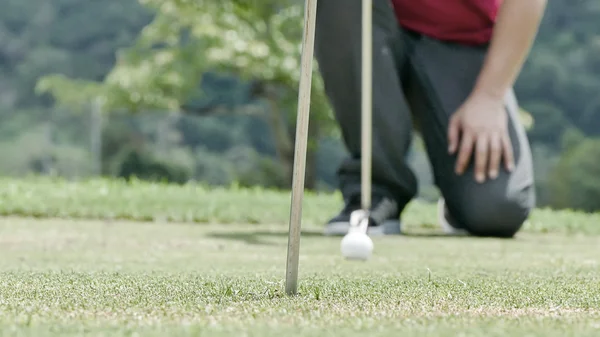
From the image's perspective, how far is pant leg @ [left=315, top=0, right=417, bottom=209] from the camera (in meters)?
3.04

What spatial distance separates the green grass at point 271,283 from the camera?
1.00 m

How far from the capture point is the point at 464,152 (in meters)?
2.98

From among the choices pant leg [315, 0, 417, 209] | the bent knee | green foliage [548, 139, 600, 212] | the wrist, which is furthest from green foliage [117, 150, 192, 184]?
the wrist

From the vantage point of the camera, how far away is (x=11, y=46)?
28.2 meters

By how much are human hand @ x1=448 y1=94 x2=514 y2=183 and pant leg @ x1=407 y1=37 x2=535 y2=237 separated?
43 mm

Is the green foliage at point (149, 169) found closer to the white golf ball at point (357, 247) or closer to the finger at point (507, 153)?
the finger at point (507, 153)

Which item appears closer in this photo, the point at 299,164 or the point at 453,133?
the point at 299,164

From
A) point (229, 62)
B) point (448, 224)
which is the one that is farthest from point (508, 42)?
point (229, 62)

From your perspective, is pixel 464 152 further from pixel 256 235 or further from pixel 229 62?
pixel 229 62

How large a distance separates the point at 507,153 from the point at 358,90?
0.54 m

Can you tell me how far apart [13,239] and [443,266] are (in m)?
1.32

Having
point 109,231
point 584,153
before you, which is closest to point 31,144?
point 584,153

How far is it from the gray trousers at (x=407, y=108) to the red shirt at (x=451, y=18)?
35mm

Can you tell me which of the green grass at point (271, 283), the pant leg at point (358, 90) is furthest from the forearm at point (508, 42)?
the green grass at point (271, 283)
